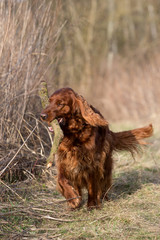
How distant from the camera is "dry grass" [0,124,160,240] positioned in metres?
2.53

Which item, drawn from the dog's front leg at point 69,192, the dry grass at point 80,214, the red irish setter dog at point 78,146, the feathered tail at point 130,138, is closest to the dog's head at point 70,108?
the red irish setter dog at point 78,146

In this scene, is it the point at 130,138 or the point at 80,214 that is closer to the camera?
the point at 80,214

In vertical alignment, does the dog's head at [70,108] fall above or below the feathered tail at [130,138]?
above

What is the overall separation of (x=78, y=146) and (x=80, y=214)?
1.98 ft

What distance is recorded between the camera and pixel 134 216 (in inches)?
111

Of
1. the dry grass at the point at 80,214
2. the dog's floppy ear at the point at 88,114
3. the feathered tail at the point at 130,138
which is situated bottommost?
the dry grass at the point at 80,214

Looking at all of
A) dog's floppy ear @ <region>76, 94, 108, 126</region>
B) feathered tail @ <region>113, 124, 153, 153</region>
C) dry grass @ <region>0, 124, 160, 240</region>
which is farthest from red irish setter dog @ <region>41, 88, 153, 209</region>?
feathered tail @ <region>113, 124, 153, 153</region>

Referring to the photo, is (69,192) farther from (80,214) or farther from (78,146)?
(78,146)

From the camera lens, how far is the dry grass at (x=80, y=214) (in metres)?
2.53

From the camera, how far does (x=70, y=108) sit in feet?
10.0

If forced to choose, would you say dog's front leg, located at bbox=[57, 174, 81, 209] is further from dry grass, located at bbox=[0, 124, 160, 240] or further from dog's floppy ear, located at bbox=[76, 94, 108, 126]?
dog's floppy ear, located at bbox=[76, 94, 108, 126]

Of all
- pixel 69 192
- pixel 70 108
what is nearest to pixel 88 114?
pixel 70 108

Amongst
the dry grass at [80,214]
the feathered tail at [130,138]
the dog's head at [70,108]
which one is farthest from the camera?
the feathered tail at [130,138]

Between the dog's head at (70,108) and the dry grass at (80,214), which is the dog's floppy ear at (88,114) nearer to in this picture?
the dog's head at (70,108)
